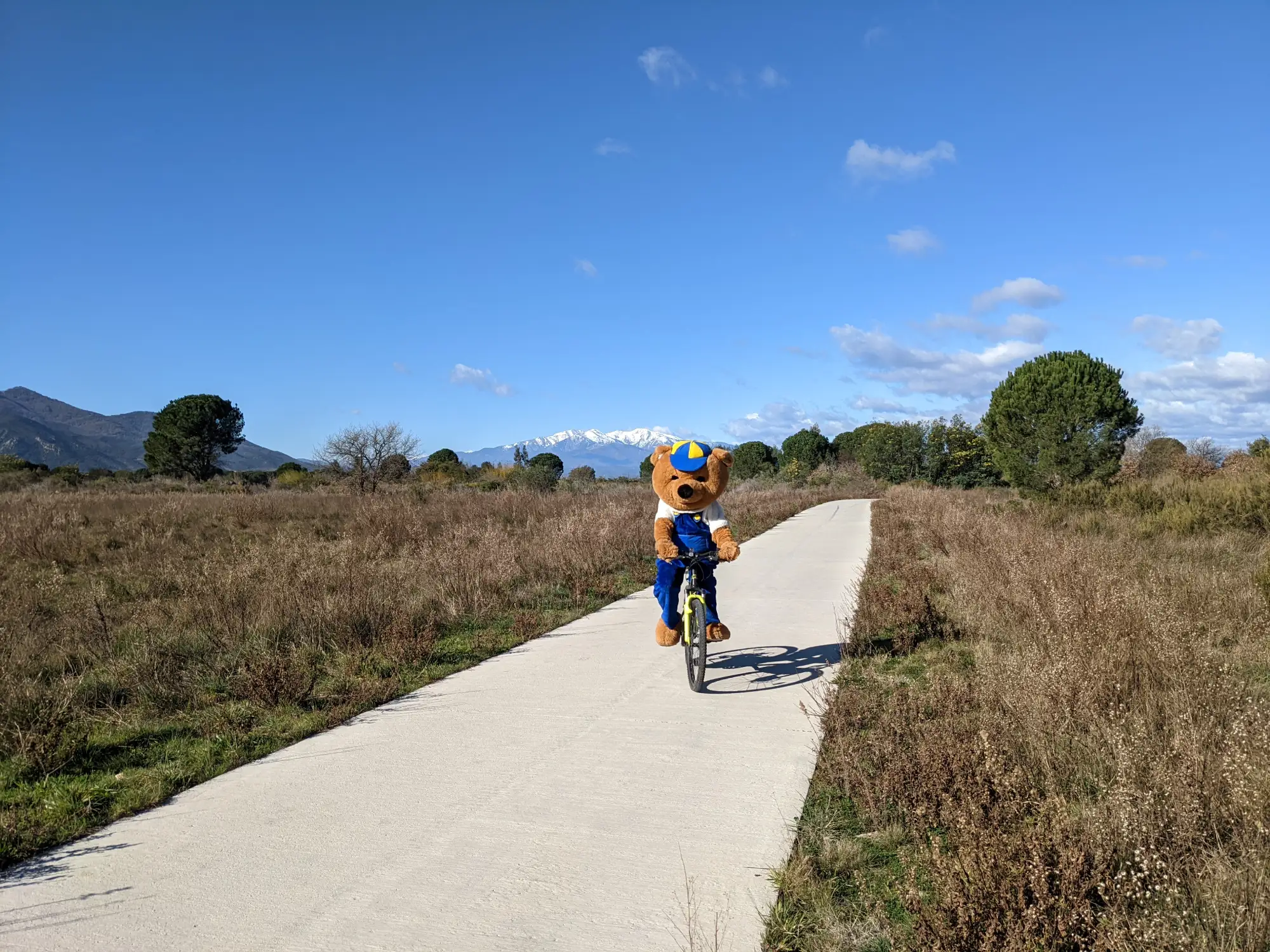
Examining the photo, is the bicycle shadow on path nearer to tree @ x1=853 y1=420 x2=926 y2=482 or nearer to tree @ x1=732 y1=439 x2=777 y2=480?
tree @ x1=853 y1=420 x2=926 y2=482

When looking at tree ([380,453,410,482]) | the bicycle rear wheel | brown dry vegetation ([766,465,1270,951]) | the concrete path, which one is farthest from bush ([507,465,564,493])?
the concrete path

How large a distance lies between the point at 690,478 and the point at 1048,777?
352 centimetres

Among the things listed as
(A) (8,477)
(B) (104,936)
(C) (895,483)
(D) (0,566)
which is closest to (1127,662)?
(B) (104,936)

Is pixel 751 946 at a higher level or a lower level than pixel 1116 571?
lower

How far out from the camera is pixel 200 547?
15117mm

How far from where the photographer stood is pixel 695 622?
6426mm

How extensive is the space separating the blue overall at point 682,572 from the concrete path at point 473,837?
633 millimetres

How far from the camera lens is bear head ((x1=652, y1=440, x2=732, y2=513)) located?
667 cm

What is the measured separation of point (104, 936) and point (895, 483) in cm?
5931

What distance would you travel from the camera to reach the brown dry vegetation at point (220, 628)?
16.1 feet

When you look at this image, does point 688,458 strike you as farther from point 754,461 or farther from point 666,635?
point 754,461

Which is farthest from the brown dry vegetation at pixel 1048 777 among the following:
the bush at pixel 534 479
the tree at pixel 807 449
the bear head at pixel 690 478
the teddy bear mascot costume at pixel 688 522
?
the tree at pixel 807 449

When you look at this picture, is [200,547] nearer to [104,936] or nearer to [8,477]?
[104,936]

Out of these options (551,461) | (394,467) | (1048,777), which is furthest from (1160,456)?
(1048,777)
